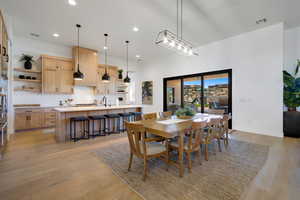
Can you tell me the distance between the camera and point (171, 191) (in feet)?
5.70

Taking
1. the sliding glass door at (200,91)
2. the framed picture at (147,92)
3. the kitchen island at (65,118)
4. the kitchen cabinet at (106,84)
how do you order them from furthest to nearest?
1. the framed picture at (147,92)
2. the kitchen cabinet at (106,84)
3. the sliding glass door at (200,91)
4. the kitchen island at (65,118)

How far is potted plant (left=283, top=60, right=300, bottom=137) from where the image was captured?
378 centimetres

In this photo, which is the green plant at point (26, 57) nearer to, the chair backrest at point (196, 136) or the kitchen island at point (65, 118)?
the kitchen island at point (65, 118)

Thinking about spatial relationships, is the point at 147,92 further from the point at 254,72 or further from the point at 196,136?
the point at 196,136

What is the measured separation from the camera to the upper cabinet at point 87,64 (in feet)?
18.4

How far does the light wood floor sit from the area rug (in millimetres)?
117

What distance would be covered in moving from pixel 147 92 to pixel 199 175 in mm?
6225

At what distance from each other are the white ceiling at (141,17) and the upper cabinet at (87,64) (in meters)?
0.77

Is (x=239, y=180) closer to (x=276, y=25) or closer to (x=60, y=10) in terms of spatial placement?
(x=276, y=25)

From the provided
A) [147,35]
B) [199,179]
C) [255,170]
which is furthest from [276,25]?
[199,179]

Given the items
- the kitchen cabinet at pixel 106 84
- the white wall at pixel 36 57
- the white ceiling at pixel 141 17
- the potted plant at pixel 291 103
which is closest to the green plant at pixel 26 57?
the white wall at pixel 36 57

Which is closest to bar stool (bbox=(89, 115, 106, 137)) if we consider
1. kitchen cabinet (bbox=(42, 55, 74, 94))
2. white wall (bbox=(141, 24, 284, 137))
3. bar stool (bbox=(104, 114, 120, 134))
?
bar stool (bbox=(104, 114, 120, 134))

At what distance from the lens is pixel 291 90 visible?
156 inches

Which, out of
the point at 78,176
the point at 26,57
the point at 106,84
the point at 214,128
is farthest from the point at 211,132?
the point at 26,57
